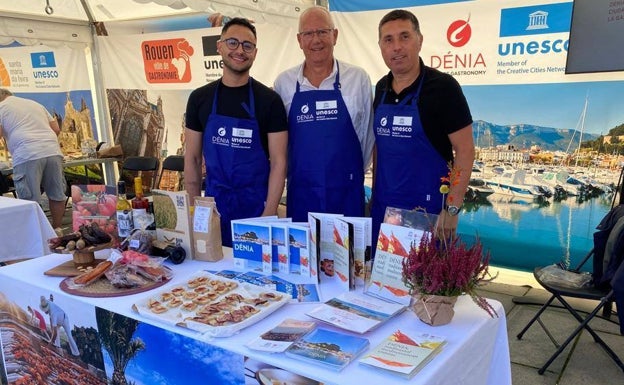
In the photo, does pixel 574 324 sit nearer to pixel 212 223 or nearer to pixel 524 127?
pixel 524 127

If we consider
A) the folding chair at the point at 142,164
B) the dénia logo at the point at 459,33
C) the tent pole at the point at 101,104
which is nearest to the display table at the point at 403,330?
the dénia logo at the point at 459,33

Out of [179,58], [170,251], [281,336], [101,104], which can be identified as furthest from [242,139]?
[101,104]

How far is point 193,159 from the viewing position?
2369 mm

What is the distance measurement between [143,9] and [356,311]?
4985mm

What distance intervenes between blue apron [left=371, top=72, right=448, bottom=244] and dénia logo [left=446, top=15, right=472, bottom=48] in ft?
5.83

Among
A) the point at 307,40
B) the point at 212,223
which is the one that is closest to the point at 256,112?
the point at 307,40

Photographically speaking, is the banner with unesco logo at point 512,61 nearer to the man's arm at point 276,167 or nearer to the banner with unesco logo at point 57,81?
the man's arm at point 276,167

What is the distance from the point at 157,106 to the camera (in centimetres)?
559

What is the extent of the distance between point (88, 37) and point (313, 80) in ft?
14.9

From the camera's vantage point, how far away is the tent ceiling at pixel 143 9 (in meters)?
3.53

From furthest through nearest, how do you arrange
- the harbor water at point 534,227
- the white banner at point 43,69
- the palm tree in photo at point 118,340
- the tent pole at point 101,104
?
1. the white banner at point 43,69
2. the tent pole at point 101,104
3. the harbor water at point 534,227
4. the palm tree in photo at point 118,340

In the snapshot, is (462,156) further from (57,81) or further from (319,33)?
(57,81)

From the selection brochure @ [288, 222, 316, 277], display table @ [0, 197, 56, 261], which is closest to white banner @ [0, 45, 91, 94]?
display table @ [0, 197, 56, 261]

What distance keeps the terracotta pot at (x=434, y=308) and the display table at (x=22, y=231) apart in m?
2.67
